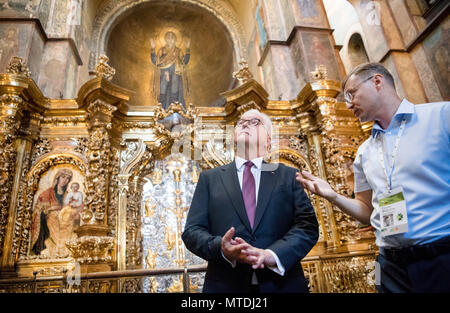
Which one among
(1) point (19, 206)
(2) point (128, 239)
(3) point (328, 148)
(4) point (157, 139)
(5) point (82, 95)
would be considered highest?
(5) point (82, 95)

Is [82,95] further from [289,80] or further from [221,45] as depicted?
[221,45]

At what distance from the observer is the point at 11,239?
4480mm

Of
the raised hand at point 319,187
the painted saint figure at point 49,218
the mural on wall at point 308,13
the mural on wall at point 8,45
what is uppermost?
the mural on wall at point 308,13

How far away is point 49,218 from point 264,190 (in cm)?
461

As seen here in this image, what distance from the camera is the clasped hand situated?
4.19 feet

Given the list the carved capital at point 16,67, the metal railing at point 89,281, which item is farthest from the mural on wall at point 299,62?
the carved capital at point 16,67

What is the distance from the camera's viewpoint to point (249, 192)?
1.71m

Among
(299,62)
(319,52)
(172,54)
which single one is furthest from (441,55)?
(172,54)

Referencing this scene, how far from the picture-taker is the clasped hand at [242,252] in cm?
128

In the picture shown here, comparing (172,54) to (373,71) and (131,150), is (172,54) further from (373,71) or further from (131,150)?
(373,71)

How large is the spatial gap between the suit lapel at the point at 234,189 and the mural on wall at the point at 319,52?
18.5ft

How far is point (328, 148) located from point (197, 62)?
8103 millimetres

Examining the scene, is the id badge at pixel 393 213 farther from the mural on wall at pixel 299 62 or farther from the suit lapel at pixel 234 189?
the mural on wall at pixel 299 62
